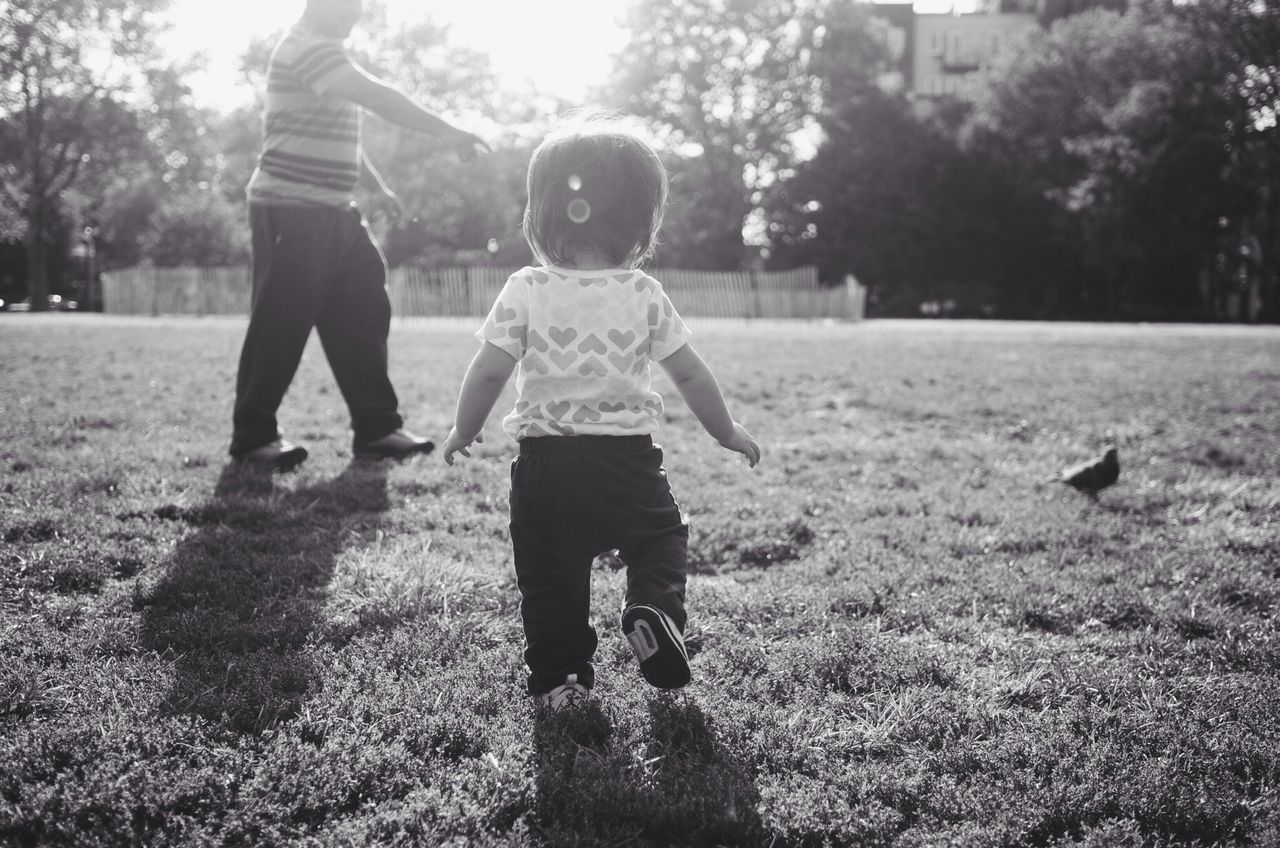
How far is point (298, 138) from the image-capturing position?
4.41 m

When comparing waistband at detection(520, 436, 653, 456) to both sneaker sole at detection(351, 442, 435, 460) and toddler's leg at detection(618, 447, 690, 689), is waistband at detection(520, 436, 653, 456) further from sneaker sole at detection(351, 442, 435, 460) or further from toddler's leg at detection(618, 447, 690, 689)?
sneaker sole at detection(351, 442, 435, 460)

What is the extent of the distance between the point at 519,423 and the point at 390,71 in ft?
134

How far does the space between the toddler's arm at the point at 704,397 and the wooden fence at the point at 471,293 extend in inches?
733

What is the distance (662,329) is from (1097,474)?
309 cm

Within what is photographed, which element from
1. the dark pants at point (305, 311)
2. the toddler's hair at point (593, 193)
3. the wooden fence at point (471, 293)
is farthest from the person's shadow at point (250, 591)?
the wooden fence at point (471, 293)

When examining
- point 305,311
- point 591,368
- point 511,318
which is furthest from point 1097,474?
point 305,311

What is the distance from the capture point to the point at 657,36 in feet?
136

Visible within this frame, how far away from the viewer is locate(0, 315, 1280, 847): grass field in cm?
181

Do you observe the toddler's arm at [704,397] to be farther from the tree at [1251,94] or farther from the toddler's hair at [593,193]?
the tree at [1251,94]

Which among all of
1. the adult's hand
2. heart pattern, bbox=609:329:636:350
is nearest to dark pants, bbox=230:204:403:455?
the adult's hand

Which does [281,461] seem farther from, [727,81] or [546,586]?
[727,81]

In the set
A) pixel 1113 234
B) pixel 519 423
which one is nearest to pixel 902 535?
pixel 519 423

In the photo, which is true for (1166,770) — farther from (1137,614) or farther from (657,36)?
(657,36)

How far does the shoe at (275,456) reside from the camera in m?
4.43
